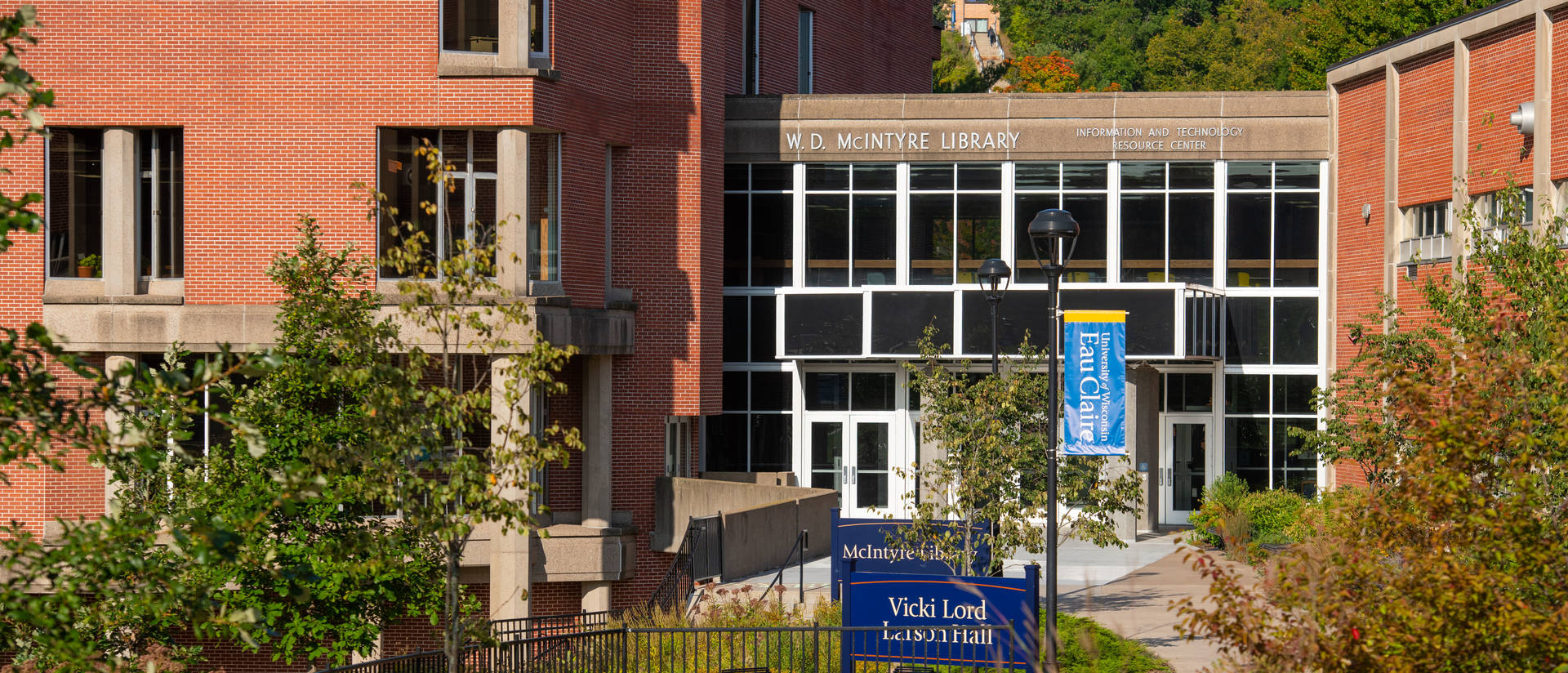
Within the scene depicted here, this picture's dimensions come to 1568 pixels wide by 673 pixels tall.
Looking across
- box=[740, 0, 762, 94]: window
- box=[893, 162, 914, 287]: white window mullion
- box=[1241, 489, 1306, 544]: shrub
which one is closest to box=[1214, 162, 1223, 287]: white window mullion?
box=[1241, 489, 1306, 544]: shrub

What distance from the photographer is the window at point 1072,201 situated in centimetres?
3184

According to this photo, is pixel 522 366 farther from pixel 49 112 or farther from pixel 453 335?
pixel 49 112

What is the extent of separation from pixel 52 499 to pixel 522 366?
15148 mm

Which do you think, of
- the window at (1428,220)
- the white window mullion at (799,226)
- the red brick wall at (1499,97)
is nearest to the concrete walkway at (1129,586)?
the white window mullion at (799,226)

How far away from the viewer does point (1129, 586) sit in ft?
79.7

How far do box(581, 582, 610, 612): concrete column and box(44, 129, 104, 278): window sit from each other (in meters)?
9.61

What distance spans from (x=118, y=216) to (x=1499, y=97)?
22.9 meters

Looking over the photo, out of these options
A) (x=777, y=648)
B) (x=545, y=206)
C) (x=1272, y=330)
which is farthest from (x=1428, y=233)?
(x=777, y=648)

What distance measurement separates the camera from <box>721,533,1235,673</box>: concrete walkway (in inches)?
769

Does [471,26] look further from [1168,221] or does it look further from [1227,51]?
[1227,51]

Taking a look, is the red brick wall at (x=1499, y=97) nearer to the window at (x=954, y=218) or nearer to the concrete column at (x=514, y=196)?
the window at (x=954, y=218)

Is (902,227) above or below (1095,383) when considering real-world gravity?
above

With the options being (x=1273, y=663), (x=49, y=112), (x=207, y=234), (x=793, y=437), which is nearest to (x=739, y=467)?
(x=793, y=437)

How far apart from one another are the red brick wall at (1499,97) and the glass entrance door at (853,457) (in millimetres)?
12348
